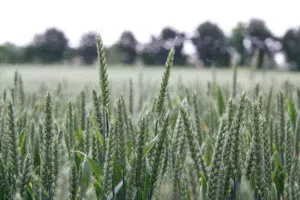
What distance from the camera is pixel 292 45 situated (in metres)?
45.7

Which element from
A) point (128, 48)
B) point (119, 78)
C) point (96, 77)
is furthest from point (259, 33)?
point (96, 77)

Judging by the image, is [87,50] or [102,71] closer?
[102,71]

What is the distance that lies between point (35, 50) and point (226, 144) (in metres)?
46.3

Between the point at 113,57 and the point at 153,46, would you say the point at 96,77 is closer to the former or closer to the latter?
the point at 113,57

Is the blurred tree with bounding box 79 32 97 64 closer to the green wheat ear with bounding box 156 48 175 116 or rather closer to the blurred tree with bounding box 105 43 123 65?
the blurred tree with bounding box 105 43 123 65

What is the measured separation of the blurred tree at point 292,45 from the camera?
4312 cm

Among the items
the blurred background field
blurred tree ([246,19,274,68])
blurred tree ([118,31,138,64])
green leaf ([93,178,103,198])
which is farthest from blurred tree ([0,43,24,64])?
blurred tree ([246,19,274,68])

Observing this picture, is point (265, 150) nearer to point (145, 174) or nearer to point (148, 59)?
point (145, 174)

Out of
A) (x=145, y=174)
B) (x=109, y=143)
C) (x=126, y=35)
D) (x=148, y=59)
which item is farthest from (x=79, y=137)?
(x=126, y=35)

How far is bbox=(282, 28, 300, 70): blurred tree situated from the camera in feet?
141

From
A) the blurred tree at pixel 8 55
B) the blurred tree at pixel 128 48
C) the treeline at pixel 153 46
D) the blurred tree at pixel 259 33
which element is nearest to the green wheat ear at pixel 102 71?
the blurred tree at pixel 8 55

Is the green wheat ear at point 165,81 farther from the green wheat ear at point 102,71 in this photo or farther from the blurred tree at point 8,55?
the blurred tree at point 8,55

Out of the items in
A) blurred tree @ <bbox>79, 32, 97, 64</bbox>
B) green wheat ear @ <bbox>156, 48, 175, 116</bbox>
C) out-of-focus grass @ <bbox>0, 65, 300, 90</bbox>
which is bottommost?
out-of-focus grass @ <bbox>0, 65, 300, 90</bbox>

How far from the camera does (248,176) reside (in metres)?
0.60
